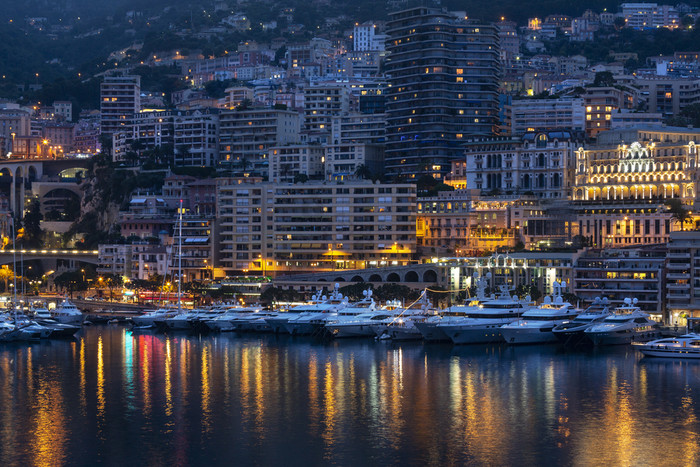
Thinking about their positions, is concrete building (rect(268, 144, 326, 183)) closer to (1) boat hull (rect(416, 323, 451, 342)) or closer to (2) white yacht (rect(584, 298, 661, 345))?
(1) boat hull (rect(416, 323, 451, 342))

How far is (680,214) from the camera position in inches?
4422

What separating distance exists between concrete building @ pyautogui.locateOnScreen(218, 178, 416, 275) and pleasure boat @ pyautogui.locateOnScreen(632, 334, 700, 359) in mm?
41806

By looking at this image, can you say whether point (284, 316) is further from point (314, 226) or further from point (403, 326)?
point (314, 226)

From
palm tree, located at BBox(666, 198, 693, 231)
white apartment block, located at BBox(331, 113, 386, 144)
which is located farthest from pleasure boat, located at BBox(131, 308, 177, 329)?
white apartment block, located at BBox(331, 113, 386, 144)

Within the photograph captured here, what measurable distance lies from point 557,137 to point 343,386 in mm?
68039

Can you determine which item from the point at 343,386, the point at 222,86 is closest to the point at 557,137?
the point at 343,386

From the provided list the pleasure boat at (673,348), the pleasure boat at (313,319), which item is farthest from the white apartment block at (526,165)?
the pleasure boat at (673,348)

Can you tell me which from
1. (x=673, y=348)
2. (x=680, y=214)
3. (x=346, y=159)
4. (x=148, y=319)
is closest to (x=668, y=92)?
(x=346, y=159)

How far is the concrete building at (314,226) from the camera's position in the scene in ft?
406

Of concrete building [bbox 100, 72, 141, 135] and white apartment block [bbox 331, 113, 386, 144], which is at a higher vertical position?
concrete building [bbox 100, 72, 141, 135]

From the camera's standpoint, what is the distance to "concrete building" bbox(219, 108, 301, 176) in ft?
507

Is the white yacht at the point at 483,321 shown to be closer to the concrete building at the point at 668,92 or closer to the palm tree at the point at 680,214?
the palm tree at the point at 680,214

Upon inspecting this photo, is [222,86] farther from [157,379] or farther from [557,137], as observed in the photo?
[157,379]

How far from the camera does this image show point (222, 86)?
648 feet
